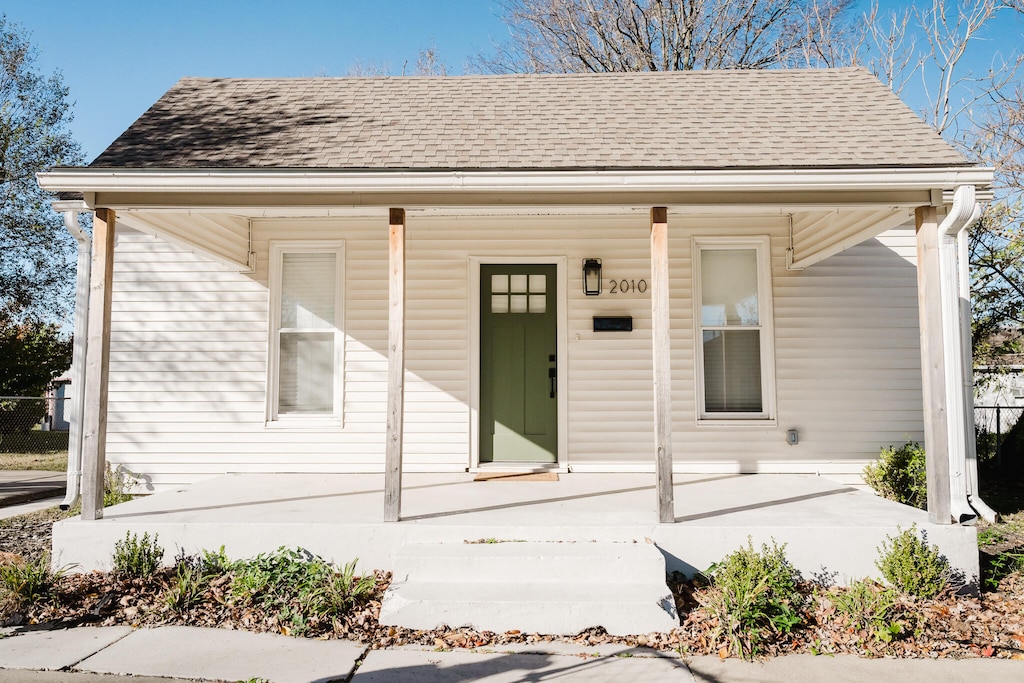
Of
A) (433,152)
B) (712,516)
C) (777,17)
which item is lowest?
(712,516)

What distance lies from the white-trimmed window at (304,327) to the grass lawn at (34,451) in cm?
710

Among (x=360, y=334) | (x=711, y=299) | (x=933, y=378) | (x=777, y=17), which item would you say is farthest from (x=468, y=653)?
(x=777, y=17)

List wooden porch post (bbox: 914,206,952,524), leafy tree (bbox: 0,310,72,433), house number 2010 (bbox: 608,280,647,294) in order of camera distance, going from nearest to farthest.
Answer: wooden porch post (bbox: 914,206,952,524), house number 2010 (bbox: 608,280,647,294), leafy tree (bbox: 0,310,72,433)

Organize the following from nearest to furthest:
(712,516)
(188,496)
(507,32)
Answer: (712,516), (188,496), (507,32)

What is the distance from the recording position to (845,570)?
4.50m

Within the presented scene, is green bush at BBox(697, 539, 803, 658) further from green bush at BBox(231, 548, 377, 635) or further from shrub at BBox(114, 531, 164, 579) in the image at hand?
shrub at BBox(114, 531, 164, 579)

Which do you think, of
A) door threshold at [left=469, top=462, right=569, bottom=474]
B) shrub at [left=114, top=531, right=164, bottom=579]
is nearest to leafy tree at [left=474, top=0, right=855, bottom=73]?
door threshold at [left=469, top=462, right=569, bottom=474]

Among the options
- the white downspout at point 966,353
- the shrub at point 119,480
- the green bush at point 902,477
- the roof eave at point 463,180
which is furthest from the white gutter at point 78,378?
the white downspout at point 966,353

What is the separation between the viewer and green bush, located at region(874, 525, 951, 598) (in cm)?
422

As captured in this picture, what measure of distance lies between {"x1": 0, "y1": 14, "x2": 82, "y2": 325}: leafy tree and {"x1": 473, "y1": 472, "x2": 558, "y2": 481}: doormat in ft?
49.8

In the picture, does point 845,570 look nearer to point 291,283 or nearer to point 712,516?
point 712,516

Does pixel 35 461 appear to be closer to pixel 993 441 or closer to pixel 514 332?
pixel 514 332

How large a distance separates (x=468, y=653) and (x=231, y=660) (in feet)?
4.04

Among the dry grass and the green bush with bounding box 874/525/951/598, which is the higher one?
the green bush with bounding box 874/525/951/598
